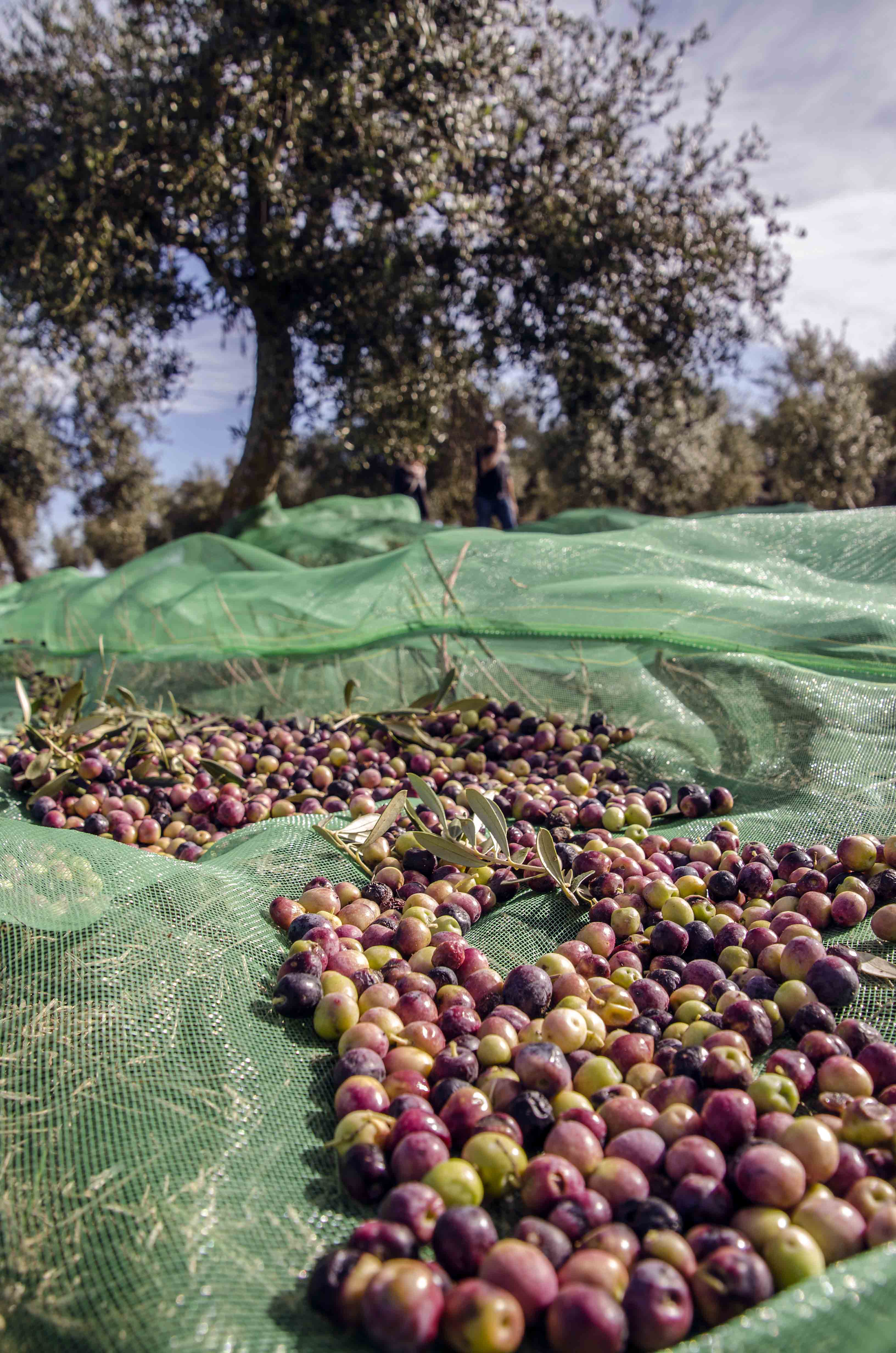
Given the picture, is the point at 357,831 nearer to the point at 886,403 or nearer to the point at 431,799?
the point at 431,799

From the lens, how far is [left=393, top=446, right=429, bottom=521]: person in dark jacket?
33.2 feet

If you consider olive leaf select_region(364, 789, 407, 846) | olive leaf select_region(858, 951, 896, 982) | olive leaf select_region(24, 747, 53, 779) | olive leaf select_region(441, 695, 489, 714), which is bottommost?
olive leaf select_region(858, 951, 896, 982)

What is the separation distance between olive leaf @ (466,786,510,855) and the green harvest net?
178 millimetres

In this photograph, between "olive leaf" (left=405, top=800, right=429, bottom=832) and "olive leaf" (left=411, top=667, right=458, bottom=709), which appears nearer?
"olive leaf" (left=405, top=800, right=429, bottom=832)

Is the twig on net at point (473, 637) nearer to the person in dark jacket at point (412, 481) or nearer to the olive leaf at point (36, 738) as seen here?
the olive leaf at point (36, 738)

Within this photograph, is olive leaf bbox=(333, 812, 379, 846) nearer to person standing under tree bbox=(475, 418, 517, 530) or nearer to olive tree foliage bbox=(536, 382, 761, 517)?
person standing under tree bbox=(475, 418, 517, 530)

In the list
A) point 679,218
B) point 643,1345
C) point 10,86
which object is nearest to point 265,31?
point 10,86

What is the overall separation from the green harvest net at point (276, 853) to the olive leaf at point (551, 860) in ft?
0.32

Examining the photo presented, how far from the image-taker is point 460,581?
160 inches

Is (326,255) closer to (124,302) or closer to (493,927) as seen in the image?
(124,302)

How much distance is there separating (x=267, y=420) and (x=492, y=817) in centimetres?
822

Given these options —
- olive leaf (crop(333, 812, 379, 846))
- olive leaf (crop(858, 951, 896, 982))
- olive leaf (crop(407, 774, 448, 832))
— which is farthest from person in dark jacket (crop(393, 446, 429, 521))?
olive leaf (crop(858, 951, 896, 982))

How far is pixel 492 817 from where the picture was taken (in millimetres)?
2260

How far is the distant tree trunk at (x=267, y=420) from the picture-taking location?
9.24 meters
